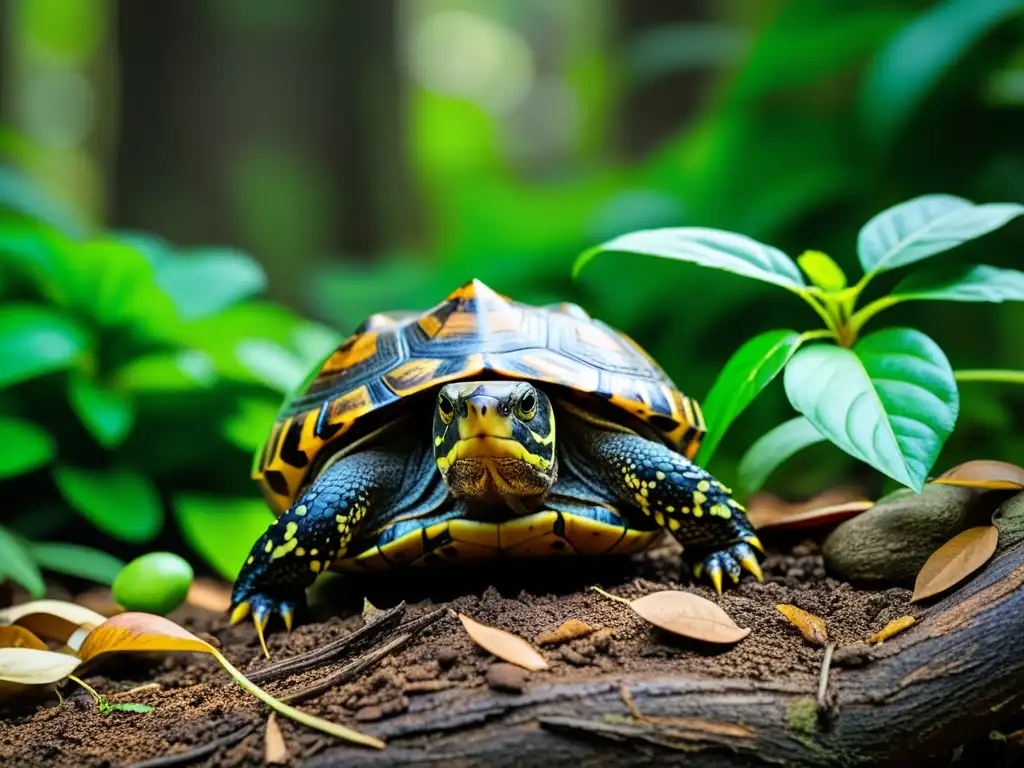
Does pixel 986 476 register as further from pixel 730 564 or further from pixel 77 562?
pixel 77 562

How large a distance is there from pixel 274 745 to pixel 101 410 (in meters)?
2.11

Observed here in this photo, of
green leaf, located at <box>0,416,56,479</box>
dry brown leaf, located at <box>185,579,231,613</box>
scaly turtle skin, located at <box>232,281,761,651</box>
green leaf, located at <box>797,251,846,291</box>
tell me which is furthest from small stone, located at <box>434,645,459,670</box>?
green leaf, located at <box>0,416,56,479</box>

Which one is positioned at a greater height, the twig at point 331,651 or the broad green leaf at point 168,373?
the broad green leaf at point 168,373

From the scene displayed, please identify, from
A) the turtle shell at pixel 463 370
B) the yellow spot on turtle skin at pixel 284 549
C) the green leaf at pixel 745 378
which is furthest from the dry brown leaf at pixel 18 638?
the green leaf at pixel 745 378

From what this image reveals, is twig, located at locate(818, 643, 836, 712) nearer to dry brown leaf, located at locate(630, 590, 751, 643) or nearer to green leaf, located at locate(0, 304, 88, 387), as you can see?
dry brown leaf, located at locate(630, 590, 751, 643)

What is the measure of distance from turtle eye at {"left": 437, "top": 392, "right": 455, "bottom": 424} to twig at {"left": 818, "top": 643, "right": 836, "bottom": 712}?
37.0 inches

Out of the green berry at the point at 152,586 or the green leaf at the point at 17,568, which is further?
the green leaf at the point at 17,568

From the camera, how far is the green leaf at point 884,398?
1.62 m

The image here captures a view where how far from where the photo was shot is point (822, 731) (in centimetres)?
132

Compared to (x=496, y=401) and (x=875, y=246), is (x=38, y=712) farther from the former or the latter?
(x=875, y=246)

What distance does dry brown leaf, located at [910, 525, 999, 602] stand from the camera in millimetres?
1656

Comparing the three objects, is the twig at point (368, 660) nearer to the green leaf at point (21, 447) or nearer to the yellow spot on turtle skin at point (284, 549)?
the yellow spot on turtle skin at point (284, 549)

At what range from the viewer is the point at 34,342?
298 centimetres

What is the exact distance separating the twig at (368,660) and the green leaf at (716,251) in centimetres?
97
